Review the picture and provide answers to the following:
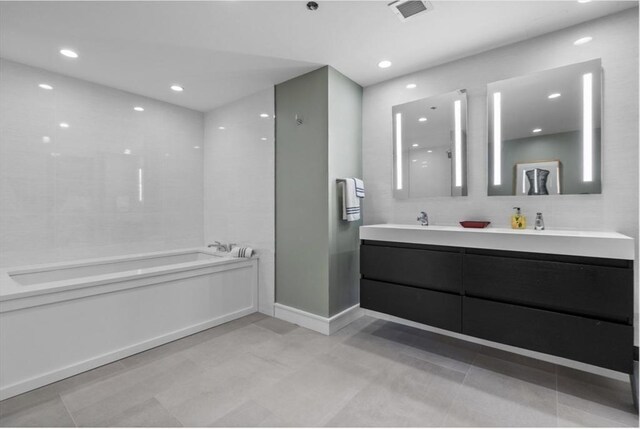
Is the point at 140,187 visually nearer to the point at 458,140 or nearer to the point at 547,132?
the point at 458,140

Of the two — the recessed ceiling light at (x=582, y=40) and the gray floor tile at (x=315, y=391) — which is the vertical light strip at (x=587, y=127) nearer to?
the recessed ceiling light at (x=582, y=40)

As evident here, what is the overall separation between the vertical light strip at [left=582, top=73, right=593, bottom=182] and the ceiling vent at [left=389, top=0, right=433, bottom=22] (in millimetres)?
1208

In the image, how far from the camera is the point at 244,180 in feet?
11.5

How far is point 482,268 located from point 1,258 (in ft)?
12.6

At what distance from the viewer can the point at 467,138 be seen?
8.39 feet

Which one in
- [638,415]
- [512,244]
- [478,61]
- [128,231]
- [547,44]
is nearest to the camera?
[638,415]

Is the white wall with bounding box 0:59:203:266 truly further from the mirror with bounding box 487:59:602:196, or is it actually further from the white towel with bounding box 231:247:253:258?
the mirror with bounding box 487:59:602:196

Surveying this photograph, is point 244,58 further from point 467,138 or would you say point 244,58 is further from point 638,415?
point 638,415

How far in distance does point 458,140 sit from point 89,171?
11.7 feet

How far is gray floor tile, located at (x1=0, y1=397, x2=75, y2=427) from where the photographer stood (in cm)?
157

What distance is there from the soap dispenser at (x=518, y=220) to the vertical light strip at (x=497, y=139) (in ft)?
0.86

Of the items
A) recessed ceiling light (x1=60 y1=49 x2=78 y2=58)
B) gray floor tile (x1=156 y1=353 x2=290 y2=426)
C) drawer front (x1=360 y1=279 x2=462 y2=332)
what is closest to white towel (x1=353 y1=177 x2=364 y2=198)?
drawer front (x1=360 y1=279 x2=462 y2=332)

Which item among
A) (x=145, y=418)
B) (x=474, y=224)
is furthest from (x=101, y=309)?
(x=474, y=224)

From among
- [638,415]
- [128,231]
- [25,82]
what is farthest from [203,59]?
[638,415]
